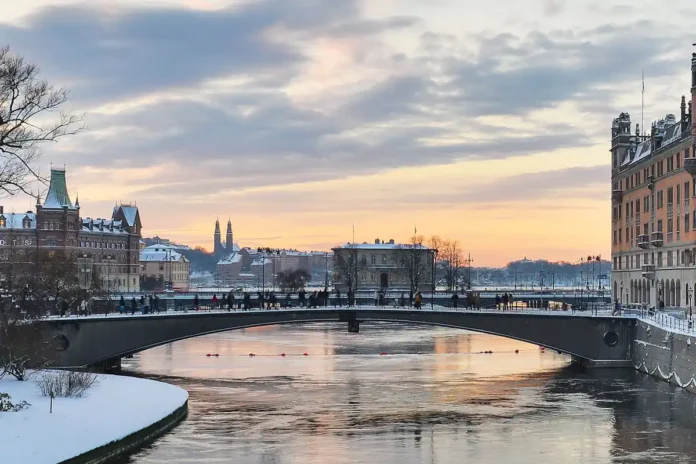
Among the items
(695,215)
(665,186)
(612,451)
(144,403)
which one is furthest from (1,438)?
(665,186)

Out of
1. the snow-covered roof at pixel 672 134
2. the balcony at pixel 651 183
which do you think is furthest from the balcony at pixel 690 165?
the balcony at pixel 651 183

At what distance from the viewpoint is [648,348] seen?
75.2 m

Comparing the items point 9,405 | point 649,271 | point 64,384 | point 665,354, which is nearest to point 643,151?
point 649,271

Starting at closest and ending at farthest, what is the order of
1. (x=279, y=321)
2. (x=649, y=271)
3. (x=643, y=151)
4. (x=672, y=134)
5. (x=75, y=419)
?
(x=75, y=419), (x=279, y=321), (x=672, y=134), (x=649, y=271), (x=643, y=151)

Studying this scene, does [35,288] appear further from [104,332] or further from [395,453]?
[395,453]

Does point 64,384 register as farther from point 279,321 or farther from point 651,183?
point 651,183

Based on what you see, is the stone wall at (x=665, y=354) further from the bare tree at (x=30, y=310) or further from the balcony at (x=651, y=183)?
the bare tree at (x=30, y=310)

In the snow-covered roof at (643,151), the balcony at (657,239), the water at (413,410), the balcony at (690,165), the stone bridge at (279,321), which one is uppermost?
the snow-covered roof at (643,151)

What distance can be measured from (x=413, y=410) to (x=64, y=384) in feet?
65.8

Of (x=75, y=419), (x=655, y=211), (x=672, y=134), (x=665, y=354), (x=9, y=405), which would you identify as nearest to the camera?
(x=9, y=405)

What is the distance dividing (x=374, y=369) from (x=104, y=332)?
73.6 ft

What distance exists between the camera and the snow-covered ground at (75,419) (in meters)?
41.5

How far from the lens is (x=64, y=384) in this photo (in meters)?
54.7

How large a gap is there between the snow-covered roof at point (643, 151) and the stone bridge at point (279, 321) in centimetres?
2899
